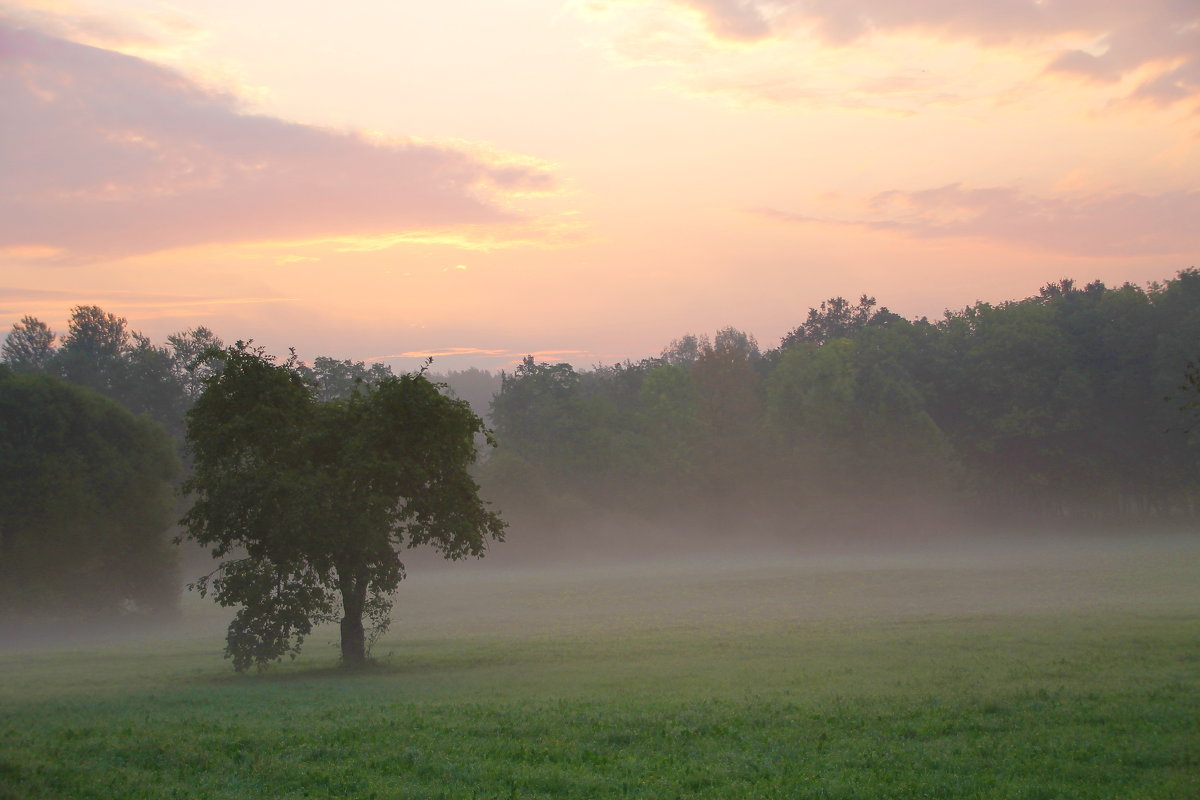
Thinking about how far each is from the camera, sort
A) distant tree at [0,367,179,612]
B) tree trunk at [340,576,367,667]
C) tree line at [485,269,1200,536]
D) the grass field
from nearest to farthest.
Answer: the grass field, tree trunk at [340,576,367,667], distant tree at [0,367,179,612], tree line at [485,269,1200,536]

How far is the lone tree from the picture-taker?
1270 inches

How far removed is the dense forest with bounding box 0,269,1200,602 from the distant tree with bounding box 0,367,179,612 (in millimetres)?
34169

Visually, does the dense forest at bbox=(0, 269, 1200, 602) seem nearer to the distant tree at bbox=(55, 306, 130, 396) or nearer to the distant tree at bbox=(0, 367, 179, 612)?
the distant tree at bbox=(55, 306, 130, 396)

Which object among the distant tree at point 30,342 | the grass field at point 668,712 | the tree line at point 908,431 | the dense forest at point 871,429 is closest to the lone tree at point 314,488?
the grass field at point 668,712

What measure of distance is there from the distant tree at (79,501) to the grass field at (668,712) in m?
17.5

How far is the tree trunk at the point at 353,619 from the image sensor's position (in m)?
34.1

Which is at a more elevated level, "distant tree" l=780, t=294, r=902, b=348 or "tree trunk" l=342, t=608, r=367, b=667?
"distant tree" l=780, t=294, r=902, b=348

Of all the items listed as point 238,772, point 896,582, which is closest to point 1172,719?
point 238,772

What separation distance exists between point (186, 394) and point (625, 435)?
5592 centimetres

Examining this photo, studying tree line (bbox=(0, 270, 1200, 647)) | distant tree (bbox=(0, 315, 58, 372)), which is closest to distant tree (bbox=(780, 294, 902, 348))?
tree line (bbox=(0, 270, 1200, 647))

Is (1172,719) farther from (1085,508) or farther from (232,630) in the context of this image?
(1085,508)

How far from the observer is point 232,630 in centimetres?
3341

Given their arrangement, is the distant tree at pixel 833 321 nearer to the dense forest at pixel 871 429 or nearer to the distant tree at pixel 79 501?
the dense forest at pixel 871 429

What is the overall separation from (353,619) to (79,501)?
3829 centimetres
